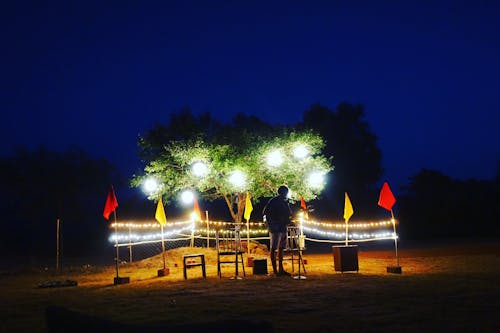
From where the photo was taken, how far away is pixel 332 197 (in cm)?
3123

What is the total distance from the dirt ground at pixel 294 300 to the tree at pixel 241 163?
13.2 ft

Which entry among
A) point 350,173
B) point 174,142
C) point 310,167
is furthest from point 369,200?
point 174,142

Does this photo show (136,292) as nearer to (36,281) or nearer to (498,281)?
(36,281)

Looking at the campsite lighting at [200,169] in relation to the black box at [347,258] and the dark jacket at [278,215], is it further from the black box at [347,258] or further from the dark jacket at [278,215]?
the black box at [347,258]

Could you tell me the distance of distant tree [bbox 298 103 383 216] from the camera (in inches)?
1233

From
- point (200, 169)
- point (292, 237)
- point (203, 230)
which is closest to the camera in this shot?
point (292, 237)

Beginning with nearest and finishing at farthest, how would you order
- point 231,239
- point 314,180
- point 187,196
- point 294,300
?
point 294,300 < point 231,239 < point 314,180 < point 187,196

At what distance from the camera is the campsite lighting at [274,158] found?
15.4 metres

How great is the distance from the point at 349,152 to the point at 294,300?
82.7 ft

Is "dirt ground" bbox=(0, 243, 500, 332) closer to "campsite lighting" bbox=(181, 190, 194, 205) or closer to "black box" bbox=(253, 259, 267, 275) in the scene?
"black box" bbox=(253, 259, 267, 275)

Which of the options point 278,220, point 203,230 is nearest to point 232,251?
point 278,220

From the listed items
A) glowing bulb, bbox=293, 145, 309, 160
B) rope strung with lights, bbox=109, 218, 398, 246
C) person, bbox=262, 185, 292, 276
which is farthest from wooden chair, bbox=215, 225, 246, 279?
glowing bulb, bbox=293, 145, 309, 160

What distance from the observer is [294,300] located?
7309 millimetres

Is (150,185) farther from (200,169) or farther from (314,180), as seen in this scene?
(314,180)
